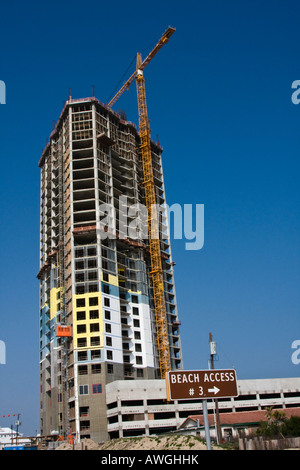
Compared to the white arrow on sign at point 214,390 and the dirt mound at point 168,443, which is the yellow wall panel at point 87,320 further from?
the white arrow on sign at point 214,390

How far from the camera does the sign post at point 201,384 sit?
25375 mm

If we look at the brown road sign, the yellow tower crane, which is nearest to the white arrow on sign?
the brown road sign

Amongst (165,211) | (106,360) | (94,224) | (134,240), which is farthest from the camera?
(165,211)

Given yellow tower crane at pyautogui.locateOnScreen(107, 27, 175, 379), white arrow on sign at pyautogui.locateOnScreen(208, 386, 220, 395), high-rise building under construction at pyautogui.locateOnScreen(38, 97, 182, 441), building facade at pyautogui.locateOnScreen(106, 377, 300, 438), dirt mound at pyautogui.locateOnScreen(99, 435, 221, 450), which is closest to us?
white arrow on sign at pyautogui.locateOnScreen(208, 386, 220, 395)

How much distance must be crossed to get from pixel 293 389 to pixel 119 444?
76464mm

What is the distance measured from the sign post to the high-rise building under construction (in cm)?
9258

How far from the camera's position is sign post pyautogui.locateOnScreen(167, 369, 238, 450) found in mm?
25375

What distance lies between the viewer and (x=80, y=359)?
389ft

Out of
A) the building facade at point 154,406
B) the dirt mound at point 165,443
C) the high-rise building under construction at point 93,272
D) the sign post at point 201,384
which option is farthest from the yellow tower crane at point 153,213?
the sign post at point 201,384

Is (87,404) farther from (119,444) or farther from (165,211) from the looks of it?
(165,211)

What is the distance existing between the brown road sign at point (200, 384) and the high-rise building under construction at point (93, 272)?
304ft

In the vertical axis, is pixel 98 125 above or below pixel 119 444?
above

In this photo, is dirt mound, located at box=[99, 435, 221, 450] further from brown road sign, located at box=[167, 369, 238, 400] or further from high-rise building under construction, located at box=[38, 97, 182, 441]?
high-rise building under construction, located at box=[38, 97, 182, 441]
